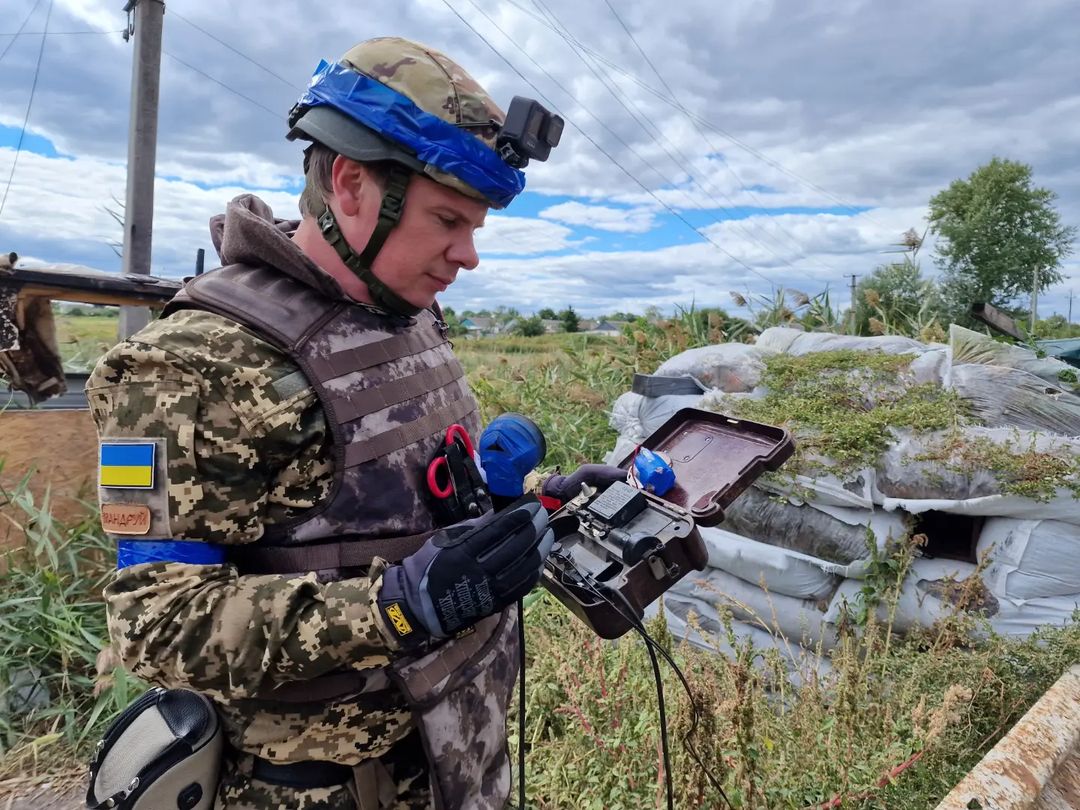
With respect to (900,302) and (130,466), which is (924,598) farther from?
(900,302)

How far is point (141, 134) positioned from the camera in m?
4.80

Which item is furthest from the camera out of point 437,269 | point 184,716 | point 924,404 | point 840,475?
point 924,404

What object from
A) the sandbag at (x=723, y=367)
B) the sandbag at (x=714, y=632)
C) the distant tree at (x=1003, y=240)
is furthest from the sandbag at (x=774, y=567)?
the distant tree at (x=1003, y=240)

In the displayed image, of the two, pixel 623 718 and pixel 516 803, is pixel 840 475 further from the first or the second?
pixel 516 803

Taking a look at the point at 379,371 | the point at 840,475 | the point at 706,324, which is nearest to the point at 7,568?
the point at 379,371

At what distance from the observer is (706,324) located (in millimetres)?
6609

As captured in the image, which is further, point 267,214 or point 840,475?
point 840,475

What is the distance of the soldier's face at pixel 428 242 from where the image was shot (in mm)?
1261

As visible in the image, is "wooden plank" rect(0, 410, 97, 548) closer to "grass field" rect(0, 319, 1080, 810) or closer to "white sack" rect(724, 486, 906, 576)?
"grass field" rect(0, 319, 1080, 810)

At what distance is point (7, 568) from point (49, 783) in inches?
40.3

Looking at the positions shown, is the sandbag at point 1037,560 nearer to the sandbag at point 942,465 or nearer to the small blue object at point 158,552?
the sandbag at point 942,465

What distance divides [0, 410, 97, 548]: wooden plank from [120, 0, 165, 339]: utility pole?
139 centimetres

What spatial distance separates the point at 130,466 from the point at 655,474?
113cm

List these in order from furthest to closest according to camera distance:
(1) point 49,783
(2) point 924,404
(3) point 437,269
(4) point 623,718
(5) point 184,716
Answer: (2) point 924,404 < (1) point 49,783 < (4) point 623,718 < (3) point 437,269 < (5) point 184,716
